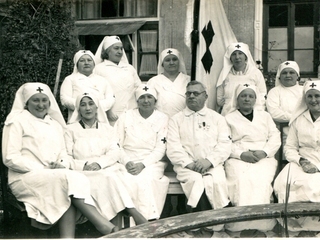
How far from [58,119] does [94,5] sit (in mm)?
3916

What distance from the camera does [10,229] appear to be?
14.2 feet

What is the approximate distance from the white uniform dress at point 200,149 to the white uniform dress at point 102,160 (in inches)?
18.7

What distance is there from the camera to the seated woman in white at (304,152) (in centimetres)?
422

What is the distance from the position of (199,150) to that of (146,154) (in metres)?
0.42

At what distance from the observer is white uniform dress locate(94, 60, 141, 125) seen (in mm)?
5320

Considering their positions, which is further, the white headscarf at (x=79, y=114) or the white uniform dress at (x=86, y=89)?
the white uniform dress at (x=86, y=89)

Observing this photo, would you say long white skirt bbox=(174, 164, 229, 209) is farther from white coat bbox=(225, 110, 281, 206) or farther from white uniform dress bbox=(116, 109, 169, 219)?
white uniform dress bbox=(116, 109, 169, 219)

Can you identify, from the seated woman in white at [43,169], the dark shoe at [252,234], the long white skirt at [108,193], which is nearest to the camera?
the dark shoe at [252,234]

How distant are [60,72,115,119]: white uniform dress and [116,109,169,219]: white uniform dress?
1.34 ft

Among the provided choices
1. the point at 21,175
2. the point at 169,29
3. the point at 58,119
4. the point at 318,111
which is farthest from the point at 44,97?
the point at 169,29

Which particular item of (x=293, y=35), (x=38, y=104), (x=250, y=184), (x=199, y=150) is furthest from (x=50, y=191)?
(x=293, y=35)

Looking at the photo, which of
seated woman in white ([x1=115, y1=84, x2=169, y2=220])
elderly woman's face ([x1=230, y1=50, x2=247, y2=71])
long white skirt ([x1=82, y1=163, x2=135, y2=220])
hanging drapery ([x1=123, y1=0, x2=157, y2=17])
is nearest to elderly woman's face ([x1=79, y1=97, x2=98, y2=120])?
seated woman in white ([x1=115, y1=84, x2=169, y2=220])

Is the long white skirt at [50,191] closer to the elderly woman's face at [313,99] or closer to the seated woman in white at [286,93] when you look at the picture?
the elderly woman's face at [313,99]

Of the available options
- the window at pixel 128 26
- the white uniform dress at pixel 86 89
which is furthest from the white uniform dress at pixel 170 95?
the window at pixel 128 26
